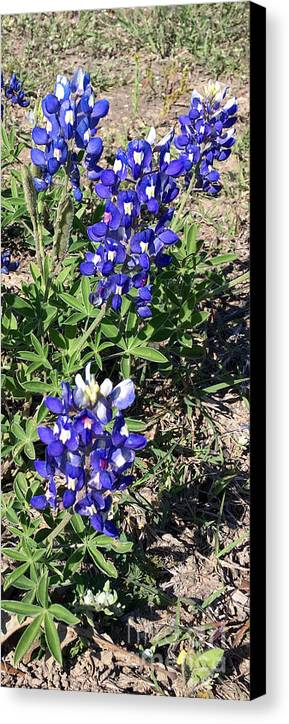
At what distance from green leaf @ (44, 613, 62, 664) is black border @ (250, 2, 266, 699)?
52cm

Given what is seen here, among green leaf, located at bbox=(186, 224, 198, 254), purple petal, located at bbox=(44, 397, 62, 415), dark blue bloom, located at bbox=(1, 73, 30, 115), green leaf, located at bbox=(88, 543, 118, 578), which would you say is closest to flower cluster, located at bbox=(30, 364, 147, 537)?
purple petal, located at bbox=(44, 397, 62, 415)

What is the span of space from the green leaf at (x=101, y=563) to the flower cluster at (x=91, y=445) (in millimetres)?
133

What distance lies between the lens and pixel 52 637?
4.03m

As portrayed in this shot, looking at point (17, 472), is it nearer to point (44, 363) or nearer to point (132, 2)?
point (44, 363)

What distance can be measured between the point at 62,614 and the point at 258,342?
885 millimetres

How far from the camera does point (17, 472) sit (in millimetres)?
4203

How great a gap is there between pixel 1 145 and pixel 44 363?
61 cm

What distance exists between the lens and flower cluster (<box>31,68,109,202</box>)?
161 inches

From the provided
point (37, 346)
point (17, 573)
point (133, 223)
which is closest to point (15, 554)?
point (17, 573)

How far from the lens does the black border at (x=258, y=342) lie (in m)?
3.84

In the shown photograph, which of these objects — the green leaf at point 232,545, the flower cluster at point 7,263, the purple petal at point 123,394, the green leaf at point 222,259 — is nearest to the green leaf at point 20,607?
the green leaf at point 232,545

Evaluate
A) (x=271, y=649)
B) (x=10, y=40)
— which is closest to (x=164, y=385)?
(x=271, y=649)

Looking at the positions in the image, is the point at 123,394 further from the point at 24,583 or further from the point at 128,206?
the point at 24,583

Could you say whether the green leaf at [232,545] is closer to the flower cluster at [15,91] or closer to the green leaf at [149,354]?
the green leaf at [149,354]
